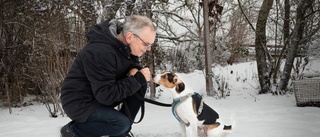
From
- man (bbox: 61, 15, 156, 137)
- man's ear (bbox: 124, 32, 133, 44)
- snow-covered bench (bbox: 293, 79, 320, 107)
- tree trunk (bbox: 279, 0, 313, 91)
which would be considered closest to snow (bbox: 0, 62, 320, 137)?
snow-covered bench (bbox: 293, 79, 320, 107)

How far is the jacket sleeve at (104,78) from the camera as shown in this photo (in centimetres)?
208

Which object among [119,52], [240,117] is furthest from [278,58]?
[119,52]

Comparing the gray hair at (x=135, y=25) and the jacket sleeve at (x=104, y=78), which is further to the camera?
the gray hair at (x=135, y=25)

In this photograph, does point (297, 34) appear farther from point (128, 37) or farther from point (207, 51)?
point (128, 37)

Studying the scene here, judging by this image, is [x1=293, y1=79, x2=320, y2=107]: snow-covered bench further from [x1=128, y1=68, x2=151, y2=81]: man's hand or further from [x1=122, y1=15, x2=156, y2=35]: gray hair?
[x1=122, y1=15, x2=156, y2=35]: gray hair

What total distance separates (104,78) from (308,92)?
12.7 ft

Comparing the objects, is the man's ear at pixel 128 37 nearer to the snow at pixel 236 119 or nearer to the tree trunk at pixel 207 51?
the snow at pixel 236 119

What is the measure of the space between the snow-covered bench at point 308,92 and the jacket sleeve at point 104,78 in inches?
140

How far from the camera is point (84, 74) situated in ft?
7.37

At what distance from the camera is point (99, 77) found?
2080 millimetres

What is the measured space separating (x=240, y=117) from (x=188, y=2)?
566 cm

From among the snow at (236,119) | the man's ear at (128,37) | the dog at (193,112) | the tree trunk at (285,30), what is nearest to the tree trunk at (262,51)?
the tree trunk at (285,30)

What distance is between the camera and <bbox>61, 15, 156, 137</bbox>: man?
211 centimetres

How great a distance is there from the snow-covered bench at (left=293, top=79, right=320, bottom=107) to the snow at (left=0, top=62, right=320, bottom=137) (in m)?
0.20
